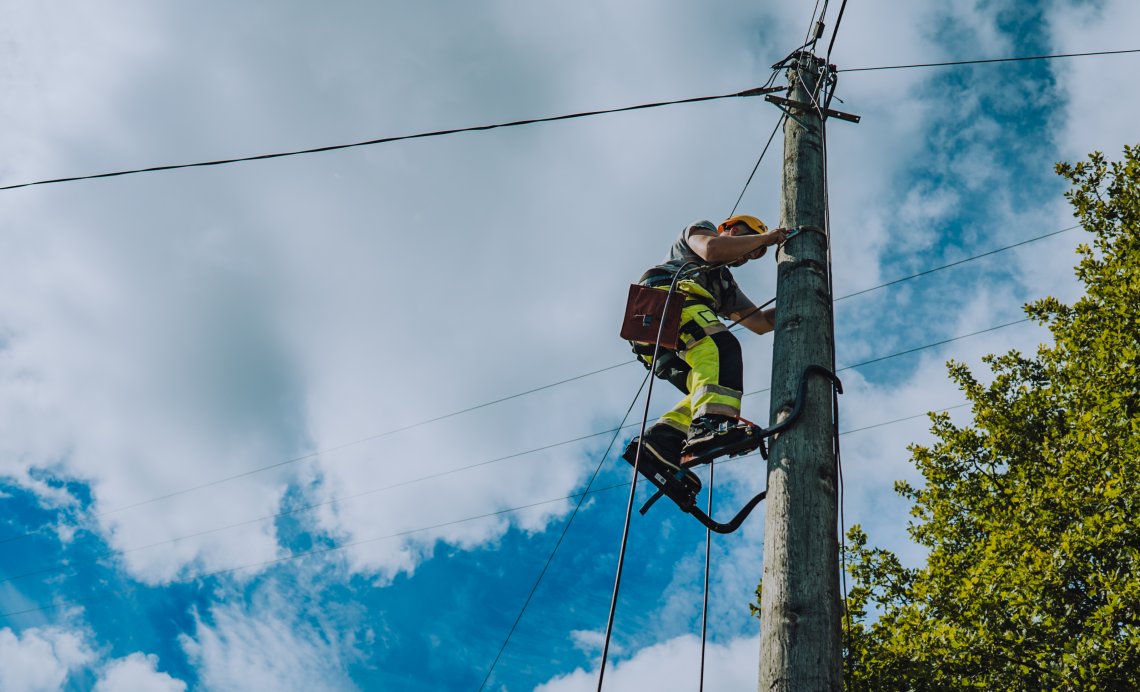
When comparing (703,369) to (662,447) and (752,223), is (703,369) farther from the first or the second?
(752,223)

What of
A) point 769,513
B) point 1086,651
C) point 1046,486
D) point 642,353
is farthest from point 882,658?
point 769,513

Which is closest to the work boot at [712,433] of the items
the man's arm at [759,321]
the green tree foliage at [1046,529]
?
the man's arm at [759,321]

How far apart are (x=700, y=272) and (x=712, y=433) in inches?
42.8

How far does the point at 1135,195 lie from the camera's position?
909cm

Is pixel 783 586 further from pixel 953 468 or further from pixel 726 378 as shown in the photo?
pixel 953 468

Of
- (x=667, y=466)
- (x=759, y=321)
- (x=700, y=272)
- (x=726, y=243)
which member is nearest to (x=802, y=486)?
(x=667, y=466)

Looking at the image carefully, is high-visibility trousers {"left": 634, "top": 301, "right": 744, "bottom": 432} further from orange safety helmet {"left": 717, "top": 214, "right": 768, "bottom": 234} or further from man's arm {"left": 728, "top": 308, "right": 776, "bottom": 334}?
man's arm {"left": 728, "top": 308, "right": 776, "bottom": 334}

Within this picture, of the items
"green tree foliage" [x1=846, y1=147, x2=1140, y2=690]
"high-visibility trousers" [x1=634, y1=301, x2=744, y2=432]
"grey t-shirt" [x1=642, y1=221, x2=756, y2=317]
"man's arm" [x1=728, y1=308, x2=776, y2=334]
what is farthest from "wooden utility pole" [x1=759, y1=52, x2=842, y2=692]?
"green tree foliage" [x1=846, y1=147, x2=1140, y2=690]

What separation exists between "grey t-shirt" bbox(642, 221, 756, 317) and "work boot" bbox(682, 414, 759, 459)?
2.79 ft

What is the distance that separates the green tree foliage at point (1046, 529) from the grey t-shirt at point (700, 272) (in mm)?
4876

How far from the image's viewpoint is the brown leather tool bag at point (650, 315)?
12.8 ft

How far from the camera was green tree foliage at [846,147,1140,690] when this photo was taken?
719 centimetres

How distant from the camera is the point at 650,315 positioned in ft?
13.1

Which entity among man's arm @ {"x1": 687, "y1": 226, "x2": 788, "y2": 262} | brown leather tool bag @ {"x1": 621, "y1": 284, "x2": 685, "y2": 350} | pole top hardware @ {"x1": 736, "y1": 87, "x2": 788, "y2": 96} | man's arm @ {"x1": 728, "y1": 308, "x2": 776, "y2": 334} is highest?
pole top hardware @ {"x1": 736, "y1": 87, "x2": 788, "y2": 96}
